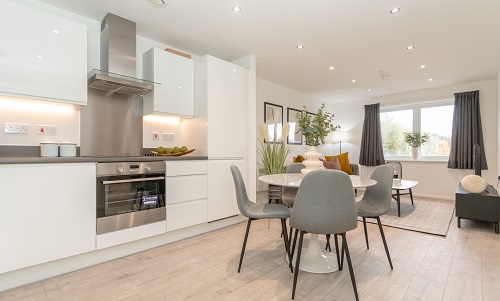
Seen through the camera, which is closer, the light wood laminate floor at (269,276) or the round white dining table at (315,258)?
the light wood laminate floor at (269,276)

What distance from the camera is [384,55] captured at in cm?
356

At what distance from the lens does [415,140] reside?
5.45m

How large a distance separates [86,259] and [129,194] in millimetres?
633

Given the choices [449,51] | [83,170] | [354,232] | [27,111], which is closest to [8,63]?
[27,111]

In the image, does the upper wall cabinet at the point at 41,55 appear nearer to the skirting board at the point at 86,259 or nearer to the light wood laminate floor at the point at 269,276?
the skirting board at the point at 86,259

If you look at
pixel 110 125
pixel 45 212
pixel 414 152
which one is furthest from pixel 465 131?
pixel 45 212

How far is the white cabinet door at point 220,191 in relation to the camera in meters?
3.04

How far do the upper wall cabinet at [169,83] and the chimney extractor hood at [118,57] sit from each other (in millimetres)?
197

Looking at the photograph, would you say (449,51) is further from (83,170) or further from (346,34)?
(83,170)

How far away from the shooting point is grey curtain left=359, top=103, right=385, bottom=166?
5926mm

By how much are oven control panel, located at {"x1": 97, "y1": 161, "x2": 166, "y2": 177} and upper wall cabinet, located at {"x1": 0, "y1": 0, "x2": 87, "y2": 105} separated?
0.72m

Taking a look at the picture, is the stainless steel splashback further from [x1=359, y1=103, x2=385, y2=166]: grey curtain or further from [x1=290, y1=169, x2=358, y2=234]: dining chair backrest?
[x1=359, y1=103, x2=385, y2=166]: grey curtain

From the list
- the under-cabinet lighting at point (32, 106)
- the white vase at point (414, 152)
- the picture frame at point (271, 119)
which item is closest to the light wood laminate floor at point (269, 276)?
the under-cabinet lighting at point (32, 106)

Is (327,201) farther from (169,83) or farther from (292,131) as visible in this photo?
(292,131)
